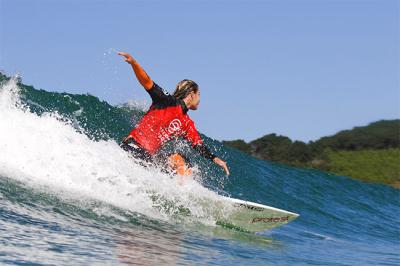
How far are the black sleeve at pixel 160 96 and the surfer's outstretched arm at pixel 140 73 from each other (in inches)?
4.1

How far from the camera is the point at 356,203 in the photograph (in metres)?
17.3

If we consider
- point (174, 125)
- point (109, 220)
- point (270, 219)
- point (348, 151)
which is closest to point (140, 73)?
point (174, 125)

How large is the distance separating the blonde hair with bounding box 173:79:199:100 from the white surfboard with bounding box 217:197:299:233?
1464 mm

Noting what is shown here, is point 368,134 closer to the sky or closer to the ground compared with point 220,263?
closer to the sky

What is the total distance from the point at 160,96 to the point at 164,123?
353mm

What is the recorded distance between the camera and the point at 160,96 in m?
7.16

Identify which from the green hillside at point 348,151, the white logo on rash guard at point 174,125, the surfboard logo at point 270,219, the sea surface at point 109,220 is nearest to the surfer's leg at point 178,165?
the sea surface at point 109,220

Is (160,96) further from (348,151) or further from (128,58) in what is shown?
(348,151)

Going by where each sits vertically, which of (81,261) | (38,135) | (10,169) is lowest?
(81,261)

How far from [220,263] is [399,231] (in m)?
9.63

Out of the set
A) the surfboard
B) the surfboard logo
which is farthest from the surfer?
the surfboard logo

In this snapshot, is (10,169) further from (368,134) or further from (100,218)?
(368,134)

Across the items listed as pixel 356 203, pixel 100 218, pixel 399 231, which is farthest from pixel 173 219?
pixel 356 203

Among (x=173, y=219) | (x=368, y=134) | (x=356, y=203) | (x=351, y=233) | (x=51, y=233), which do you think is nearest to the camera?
(x=51, y=233)
